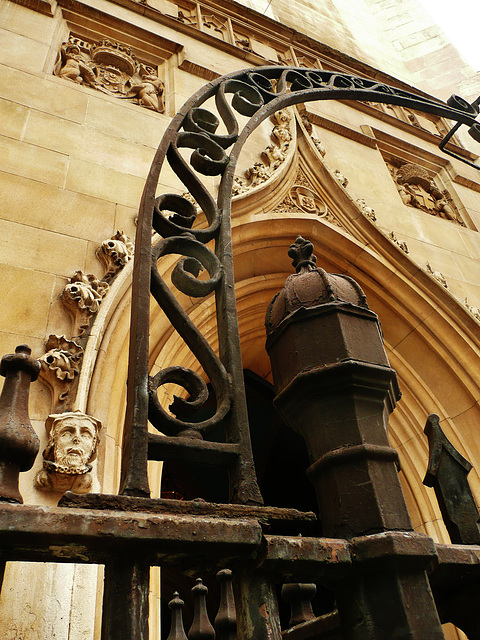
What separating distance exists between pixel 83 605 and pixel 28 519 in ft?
3.78

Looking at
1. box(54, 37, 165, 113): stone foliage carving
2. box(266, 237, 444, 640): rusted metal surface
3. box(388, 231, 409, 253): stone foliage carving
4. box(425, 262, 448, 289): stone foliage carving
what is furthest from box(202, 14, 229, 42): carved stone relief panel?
box(266, 237, 444, 640): rusted metal surface

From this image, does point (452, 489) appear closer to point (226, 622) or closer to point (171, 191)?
point (226, 622)

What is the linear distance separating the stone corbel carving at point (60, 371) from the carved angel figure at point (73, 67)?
2223 millimetres

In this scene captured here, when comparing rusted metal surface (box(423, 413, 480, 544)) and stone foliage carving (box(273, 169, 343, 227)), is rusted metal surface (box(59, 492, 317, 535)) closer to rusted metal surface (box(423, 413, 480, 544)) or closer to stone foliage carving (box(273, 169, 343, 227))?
rusted metal surface (box(423, 413, 480, 544))

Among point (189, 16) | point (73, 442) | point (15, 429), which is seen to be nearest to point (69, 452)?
point (73, 442)

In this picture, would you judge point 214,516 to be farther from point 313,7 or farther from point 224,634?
point 313,7

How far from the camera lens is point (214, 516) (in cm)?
78

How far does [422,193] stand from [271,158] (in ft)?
6.62

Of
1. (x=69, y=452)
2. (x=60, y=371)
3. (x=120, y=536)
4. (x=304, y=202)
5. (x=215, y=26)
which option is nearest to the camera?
(x=120, y=536)

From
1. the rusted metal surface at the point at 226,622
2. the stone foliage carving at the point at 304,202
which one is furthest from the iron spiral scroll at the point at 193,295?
the stone foliage carving at the point at 304,202

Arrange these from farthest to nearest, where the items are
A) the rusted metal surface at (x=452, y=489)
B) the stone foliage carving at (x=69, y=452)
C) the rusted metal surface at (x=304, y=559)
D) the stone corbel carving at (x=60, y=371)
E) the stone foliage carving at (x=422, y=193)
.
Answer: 1. the stone foliage carving at (x=422, y=193)
2. the stone corbel carving at (x=60, y=371)
3. the stone foliage carving at (x=69, y=452)
4. the rusted metal surface at (x=452, y=489)
5. the rusted metal surface at (x=304, y=559)

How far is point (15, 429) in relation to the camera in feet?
2.46

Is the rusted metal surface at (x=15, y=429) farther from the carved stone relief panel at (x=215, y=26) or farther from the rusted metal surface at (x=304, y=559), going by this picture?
the carved stone relief panel at (x=215, y=26)

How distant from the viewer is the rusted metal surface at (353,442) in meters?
0.77
